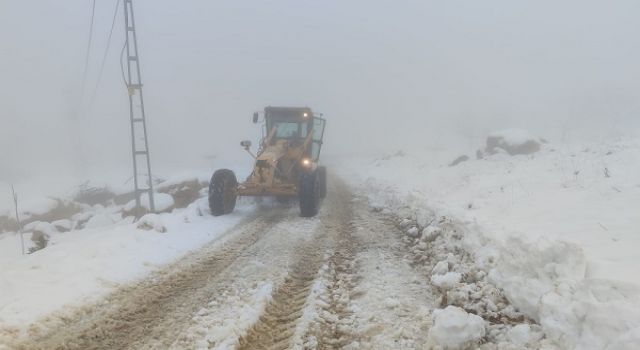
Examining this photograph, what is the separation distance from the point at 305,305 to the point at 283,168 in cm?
744

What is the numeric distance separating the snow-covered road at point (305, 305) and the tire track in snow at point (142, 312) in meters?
0.01

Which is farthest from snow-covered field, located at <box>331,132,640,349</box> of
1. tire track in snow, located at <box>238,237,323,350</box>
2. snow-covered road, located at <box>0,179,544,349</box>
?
tire track in snow, located at <box>238,237,323,350</box>

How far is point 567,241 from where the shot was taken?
4070mm

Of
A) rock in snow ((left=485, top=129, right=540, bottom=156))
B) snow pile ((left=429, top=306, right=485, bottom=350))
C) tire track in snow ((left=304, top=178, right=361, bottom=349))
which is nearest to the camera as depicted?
snow pile ((left=429, top=306, right=485, bottom=350))

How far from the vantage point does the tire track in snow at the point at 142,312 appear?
12.0 feet

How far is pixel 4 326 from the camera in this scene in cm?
370

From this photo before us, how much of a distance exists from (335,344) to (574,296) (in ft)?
6.12

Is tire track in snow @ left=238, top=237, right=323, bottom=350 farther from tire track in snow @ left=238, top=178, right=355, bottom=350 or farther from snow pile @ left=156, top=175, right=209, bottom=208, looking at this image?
snow pile @ left=156, top=175, right=209, bottom=208

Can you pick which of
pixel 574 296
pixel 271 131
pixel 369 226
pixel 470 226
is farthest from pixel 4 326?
pixel 271 131

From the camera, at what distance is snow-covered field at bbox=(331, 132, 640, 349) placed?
2773 mm

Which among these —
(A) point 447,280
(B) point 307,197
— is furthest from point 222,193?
(A) point 447,280

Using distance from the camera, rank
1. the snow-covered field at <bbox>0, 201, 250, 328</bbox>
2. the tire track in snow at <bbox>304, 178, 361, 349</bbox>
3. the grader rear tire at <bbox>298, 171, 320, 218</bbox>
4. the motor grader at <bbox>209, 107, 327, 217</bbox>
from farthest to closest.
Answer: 1. the motor grader at <bbox>209, 107, 327, 217</bbox>
2. the grader rear tire at <bbox>298, 171, 320, 218</bbox>
3. the snow-covered field at <bbox>0, 201, 250, 328</bbox>
4. the tire track in snow at <bbox>304, 178, 361, 349</bbox>

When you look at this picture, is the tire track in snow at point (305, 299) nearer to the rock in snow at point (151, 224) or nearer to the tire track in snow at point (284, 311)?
the tire track in snow at point (284, 311)

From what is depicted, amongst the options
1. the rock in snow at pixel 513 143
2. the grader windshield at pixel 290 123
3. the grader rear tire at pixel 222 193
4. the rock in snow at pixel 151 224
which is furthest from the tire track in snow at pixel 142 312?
the rock in snow at pixel 513 143
